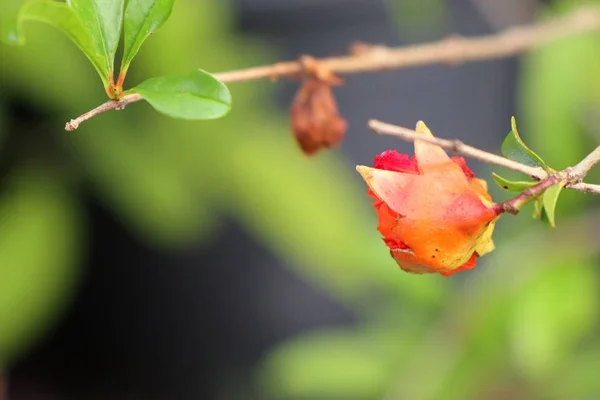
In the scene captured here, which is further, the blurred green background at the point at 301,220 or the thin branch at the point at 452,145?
the blurred green background at the point at 301,220

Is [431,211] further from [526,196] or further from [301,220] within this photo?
[301,220]

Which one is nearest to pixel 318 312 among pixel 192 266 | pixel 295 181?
pixel 192 266

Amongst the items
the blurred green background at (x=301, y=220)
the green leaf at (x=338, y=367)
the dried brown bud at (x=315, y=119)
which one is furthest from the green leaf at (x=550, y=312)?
the dried brown bud at (x=315, y=119)

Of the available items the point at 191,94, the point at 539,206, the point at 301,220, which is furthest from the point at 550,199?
the point at 301,220

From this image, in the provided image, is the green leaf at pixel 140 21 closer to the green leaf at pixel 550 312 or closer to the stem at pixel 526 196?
the stem at pixel 526 196

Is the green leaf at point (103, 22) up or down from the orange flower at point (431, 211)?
up
